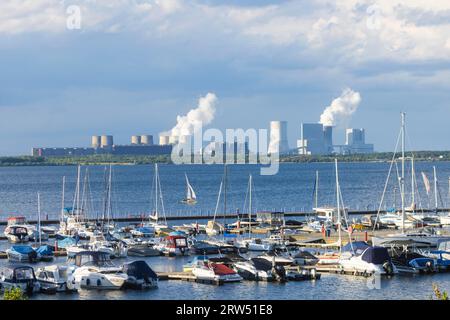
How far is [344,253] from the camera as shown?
1410 inches

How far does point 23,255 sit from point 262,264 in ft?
45.4

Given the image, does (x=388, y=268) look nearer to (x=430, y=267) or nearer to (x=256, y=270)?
(x=430, y=267)

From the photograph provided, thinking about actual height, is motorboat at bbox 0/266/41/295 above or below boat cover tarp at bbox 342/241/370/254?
below

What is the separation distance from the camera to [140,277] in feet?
101

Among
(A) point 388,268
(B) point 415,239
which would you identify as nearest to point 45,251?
(A) point 388,268

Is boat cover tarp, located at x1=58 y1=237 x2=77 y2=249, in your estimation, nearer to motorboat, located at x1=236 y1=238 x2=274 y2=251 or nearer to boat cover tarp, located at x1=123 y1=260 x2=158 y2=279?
motorboat, located at x1=236 y1=238 x2=274 y2=251

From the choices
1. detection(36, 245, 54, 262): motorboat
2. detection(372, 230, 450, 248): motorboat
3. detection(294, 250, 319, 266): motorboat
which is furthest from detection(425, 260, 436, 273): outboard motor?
detection(36, 245, 54, 262): motorboat

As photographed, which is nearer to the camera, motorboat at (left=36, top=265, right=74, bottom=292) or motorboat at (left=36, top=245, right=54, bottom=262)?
motorboat at (left=36, top=265, right=74, bottom=292)

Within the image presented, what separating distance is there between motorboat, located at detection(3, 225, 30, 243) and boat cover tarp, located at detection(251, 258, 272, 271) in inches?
922

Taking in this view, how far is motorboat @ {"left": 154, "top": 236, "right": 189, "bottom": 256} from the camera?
42531mm

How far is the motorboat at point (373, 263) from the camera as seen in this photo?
33.4 meters

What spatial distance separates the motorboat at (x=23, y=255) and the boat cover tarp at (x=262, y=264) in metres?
12.7

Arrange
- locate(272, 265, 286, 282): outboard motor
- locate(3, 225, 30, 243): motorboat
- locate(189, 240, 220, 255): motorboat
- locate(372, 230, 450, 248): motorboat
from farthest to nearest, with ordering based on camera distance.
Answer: locate(3, 225, 30, 243): motorboat < locate(189, 240, 220, 255): motorboat < locate(372, 230, 450, 248): motorboat < locate(272, 265, 286, 282): outboard motor
